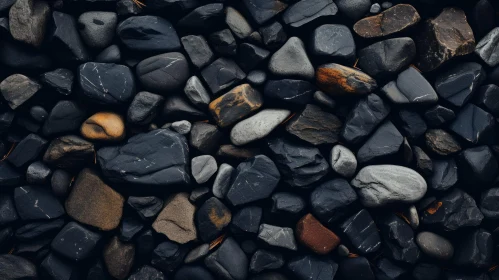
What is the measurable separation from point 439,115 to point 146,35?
81.0 inches

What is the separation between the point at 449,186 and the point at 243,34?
5.68ft

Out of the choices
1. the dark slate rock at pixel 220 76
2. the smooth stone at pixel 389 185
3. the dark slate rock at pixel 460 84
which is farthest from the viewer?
the dark slate rock at pixel 220 76

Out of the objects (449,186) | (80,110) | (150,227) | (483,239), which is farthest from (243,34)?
(483,239)

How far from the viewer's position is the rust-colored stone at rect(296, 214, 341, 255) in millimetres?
2887

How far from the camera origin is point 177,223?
2945 mm

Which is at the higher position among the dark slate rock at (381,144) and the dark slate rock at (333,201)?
the dark slate rock at (381,144)

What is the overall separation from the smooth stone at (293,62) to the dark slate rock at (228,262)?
1.22 metres

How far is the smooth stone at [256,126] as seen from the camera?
298 cm

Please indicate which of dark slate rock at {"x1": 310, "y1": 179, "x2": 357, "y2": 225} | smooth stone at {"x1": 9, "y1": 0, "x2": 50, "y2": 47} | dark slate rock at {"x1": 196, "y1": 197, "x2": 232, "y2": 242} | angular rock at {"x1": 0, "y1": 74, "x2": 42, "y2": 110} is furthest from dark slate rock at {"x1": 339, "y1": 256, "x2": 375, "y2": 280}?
smooth stone at {"x1": 9, "y1": 0, "x2": 50, "y2": 47}

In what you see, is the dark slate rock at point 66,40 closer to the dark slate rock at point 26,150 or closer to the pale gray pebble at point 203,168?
the dark slate rock at point 26,150

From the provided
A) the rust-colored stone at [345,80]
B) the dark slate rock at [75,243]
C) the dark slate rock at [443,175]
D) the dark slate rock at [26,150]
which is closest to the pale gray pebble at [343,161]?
the rust-colored stone at [345,80]

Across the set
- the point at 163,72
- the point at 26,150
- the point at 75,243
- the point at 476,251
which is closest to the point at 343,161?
the point at 476,251

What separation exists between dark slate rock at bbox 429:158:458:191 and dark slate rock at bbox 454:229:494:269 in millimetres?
369

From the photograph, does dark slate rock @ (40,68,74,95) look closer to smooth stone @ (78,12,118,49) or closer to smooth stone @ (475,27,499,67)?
smooth stone @ (78,12,118,49)
